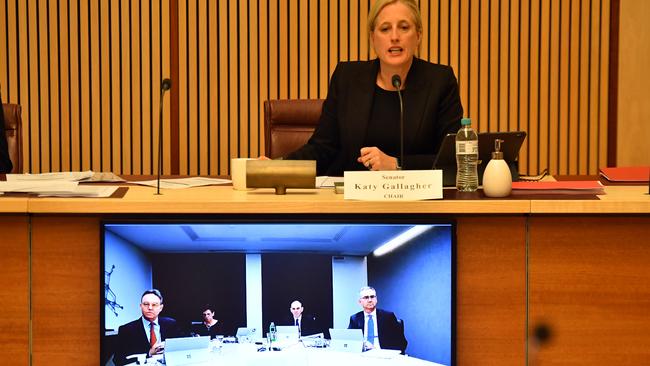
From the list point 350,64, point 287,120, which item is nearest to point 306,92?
point 287,120

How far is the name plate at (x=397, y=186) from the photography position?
1728 mm

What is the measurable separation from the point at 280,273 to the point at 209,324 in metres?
0.21

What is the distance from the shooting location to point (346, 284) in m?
1.68

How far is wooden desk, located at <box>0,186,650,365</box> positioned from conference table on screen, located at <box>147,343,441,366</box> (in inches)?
7.9

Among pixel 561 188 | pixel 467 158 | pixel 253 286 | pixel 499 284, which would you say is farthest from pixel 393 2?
pixel 253 286

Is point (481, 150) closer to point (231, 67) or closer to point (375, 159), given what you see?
point (375, 159)

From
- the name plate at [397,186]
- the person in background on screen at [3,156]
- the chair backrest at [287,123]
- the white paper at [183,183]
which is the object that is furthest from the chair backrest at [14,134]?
the name plate at [397,186]

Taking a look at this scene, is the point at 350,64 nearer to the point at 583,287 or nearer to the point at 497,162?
the point at 497,162

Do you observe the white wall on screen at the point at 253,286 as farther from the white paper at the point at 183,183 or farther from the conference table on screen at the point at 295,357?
the white paper at the point at 183,183

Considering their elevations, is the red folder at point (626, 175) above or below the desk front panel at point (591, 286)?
above

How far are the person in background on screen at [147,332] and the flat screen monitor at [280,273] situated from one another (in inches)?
0.4

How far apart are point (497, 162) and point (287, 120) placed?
176 centimetres

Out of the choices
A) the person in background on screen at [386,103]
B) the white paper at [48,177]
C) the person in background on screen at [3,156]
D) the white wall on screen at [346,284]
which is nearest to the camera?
the white wall on screen at [346,284]

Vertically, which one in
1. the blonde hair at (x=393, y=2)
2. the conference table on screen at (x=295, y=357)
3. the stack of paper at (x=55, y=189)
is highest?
the blonde hair at (x=393, y=2)
